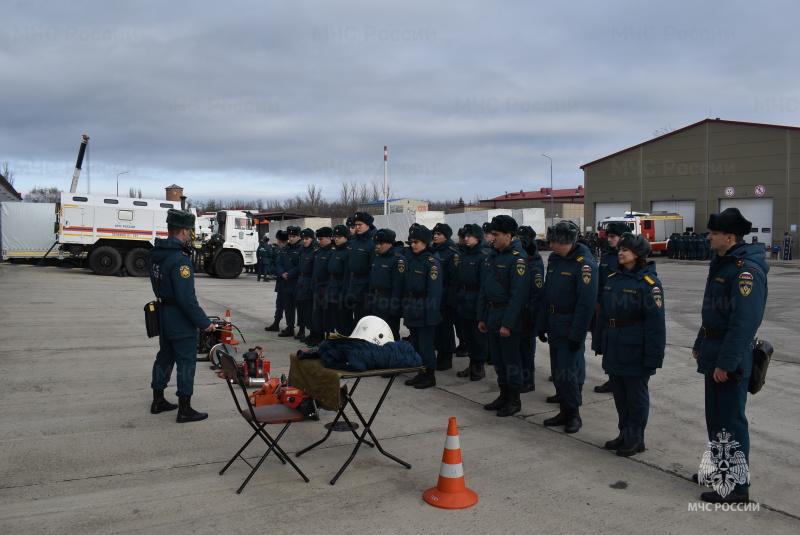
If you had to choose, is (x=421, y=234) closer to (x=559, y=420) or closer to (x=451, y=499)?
(x=559, y=420)

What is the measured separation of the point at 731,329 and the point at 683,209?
4062 centimetres

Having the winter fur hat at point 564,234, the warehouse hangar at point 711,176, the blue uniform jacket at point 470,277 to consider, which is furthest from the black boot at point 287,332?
the warehouse hangar at point 711,176

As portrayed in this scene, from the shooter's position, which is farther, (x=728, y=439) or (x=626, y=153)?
(x=626, y=153)

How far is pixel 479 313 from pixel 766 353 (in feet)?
9.53

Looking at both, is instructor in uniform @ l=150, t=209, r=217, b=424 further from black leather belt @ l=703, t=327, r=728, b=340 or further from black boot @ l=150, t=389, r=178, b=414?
black leather belt @ l=703, t=327, r=728, b=340

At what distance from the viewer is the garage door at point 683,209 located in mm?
39844

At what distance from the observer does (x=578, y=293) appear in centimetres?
536

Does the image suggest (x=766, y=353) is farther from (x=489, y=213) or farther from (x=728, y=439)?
(x=489, y=213)

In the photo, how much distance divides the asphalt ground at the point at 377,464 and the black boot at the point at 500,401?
210mm

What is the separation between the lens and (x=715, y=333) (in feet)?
13.6

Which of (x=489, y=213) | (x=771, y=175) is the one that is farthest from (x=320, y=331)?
(x=771, y=175)

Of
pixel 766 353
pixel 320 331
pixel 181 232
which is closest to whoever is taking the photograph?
pixel 766 353

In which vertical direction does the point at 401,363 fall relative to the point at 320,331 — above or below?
above

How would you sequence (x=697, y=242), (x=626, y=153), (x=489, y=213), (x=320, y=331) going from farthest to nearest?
1. (x=626, y=153)
2. (x=489, y=213)
3. (x=697, y=242)
4. (x=320, y=331)
